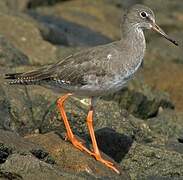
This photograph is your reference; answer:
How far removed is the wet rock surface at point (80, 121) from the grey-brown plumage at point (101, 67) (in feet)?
2.56

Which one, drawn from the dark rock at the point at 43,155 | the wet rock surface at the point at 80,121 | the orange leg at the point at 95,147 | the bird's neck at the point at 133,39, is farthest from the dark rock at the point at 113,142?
the dark rock at the point at 43,155

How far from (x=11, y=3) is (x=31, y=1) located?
1432mm

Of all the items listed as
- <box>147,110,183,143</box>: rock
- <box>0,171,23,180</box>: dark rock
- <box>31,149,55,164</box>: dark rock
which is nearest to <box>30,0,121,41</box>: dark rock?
<box>147,110,183,143</box>: rock

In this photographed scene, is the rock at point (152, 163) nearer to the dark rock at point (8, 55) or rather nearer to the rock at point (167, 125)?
the rock at point (167, 125)

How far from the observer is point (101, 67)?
36.4 feet

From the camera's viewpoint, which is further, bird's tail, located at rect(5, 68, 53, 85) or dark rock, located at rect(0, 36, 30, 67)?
dark rock, located at rect(0, 36, 30, 67)

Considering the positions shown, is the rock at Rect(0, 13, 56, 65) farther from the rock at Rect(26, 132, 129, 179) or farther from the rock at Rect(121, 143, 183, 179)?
the rock at Rect(26, 132, 129, 179)

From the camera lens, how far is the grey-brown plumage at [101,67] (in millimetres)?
11023

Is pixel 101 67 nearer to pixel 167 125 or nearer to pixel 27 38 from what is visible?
pixel 167 125

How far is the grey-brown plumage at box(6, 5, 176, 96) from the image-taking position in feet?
36.2

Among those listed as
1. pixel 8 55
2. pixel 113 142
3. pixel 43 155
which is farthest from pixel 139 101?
pixel 43 155

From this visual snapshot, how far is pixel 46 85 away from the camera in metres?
11.6

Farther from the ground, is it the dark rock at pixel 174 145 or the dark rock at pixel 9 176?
the dark rock at pixel 9 176

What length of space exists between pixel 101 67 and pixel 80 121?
1.53 metres
